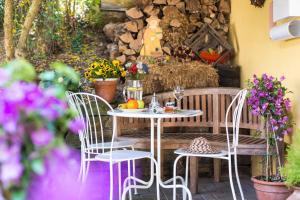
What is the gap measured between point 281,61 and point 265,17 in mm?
592

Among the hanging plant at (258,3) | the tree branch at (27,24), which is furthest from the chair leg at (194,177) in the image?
the tree branch at (27,24)

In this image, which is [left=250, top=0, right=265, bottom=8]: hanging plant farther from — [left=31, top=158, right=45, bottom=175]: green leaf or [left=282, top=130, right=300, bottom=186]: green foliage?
[left=31, top=158, right=45, bottom=175]: green leaf

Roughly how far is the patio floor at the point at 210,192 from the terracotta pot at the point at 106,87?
3.63ft

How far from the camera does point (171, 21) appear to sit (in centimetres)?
511

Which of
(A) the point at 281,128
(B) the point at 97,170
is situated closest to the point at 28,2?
(B) the point at 97,170

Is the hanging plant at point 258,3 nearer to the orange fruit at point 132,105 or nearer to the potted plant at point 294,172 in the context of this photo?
the orange fruit at point 132,105

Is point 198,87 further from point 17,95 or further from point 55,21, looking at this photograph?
point 17,95

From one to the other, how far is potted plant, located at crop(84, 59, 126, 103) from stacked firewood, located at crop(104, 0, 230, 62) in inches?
19.5

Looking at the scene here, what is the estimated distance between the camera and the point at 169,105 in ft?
11.1

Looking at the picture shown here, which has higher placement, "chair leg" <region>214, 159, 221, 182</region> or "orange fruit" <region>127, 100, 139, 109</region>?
"orange fruit" <region>127, 100, 139, 109</region>

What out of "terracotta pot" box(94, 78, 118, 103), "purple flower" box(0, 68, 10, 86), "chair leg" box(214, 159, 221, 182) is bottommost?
"chair leg" box(214, 159, 221, 182)

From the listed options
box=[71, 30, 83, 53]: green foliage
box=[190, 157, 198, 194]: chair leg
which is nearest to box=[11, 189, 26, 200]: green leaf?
box=[190, 157, 198, 194]: chair leg

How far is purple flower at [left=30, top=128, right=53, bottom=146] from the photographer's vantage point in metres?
0.71

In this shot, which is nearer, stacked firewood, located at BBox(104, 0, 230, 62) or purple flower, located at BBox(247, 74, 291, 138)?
purple flower, located at BBox(247, 74, 291, 138)
